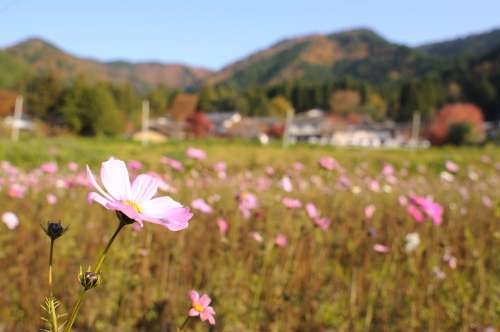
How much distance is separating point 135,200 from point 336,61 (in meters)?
150

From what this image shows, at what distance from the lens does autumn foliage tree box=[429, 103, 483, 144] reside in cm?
3067

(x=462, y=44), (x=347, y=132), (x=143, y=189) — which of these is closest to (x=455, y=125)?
(x=347, y=132)

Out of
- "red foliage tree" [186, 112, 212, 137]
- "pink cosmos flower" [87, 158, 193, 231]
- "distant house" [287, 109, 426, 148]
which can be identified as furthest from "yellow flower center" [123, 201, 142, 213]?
"distant house" [287, 109, 426, 148]

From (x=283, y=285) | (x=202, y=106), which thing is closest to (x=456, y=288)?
(x=283, y=285)

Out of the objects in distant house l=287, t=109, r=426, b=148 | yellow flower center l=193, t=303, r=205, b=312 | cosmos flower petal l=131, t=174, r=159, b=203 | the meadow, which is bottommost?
distant house l=287, t=109, r=426, b=148

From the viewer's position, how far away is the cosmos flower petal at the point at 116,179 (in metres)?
0.42

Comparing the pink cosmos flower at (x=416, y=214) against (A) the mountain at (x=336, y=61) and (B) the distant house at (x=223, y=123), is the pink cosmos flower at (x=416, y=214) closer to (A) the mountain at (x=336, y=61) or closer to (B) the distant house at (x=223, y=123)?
(B) the distant house at (x=223, y=123)

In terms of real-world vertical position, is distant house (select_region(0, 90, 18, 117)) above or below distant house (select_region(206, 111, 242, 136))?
above

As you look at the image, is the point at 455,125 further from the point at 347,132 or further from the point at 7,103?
the point at 7,103

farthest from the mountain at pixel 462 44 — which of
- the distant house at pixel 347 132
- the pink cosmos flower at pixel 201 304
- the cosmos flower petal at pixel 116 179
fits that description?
the cosmos flower petal at pixel 116 179

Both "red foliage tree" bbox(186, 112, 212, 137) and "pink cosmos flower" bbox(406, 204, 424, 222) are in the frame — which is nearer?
"pink cosmos flower" bbox(406, 204, 424, 222)

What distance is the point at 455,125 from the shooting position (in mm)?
31578

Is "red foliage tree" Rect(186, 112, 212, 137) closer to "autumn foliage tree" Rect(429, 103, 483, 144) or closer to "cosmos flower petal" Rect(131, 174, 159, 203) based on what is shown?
"autumn foliage tree" Rect(429, 103, 483, 144)

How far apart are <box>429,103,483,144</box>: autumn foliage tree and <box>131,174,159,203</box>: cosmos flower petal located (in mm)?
33296
